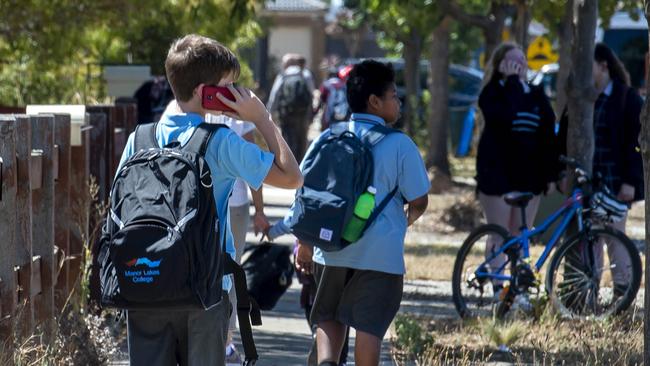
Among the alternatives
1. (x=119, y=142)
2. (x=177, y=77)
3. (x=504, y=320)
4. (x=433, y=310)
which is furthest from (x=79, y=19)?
(x=177, y=77)

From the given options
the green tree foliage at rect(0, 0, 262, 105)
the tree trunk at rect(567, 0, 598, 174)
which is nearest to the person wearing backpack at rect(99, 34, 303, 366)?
the tree trunk at rect(567, 0, 598, 174)

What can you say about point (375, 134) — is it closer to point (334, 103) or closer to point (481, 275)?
point (481, 275)

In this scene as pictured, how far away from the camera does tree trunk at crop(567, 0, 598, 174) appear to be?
28.3 ft

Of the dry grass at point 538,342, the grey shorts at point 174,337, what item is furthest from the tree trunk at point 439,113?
the grey shorts at point 174,337

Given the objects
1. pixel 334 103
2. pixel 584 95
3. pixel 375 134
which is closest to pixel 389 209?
pixel 375 134

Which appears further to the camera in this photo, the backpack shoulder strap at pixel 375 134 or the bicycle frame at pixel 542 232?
the bicycle frame at pixel 542 232

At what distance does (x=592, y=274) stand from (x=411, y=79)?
1839 cm

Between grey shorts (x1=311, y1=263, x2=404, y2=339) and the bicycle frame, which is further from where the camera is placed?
the bicycle frame

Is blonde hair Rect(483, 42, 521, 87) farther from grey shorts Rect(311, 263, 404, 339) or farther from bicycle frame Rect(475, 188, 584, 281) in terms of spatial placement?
grey shorts Rect(311, 263, 404, 339)

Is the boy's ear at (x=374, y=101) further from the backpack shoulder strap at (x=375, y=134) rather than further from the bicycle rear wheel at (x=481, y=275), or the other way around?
the bicycle rear wheel at (x=481, y=275)

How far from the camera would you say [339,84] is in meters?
19.1

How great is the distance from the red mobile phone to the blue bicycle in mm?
4146

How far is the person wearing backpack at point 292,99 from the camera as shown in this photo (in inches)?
722

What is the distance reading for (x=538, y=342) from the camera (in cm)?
732
